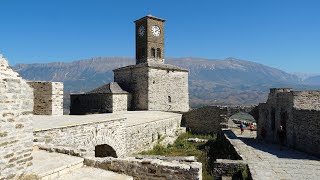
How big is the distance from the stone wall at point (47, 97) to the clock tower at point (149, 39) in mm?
20561

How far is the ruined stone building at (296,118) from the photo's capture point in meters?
13.8

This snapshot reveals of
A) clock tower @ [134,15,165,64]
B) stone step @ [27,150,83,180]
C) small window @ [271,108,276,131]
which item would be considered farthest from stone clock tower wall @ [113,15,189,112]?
stone step @ [27,150,83,180]

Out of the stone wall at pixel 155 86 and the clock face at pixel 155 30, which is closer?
the stone wall at pixel 155 86

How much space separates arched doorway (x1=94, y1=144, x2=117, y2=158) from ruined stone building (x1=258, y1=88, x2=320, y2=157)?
28.7ft

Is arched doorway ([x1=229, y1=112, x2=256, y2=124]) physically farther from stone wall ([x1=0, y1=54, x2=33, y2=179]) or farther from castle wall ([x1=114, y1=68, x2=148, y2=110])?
stone wall ([x1=0, y1=54, x2=33, y2=179])

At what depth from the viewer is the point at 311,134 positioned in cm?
1389

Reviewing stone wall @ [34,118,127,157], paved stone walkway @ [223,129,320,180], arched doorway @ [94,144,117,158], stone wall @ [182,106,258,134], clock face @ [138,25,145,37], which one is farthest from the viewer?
clock face @ [138,25,145,37]

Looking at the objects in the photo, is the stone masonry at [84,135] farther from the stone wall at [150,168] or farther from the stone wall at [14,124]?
the stone wall at [14,124]

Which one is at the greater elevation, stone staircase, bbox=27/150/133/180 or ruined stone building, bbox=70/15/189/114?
ruined stone building, bbox=70/15/189/114

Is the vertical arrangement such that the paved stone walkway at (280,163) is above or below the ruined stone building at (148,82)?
below

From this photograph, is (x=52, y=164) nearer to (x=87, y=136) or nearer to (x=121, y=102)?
(x=87, y=136)

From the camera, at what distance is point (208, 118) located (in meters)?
30.5

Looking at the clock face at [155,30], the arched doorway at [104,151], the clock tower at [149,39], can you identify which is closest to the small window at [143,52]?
the clock tower at [149,39]

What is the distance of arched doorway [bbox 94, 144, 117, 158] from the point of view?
13688 millimetres
